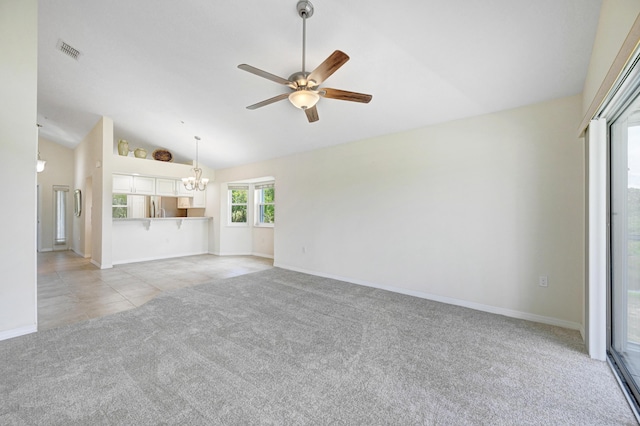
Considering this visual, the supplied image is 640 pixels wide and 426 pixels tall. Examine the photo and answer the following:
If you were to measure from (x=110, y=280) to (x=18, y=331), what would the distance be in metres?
2.25

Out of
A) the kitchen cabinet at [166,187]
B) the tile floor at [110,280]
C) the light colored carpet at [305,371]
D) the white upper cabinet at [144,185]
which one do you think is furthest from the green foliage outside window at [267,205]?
the light colored carpet at [305,371]

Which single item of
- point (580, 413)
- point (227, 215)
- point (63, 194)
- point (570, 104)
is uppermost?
point (570, 104)

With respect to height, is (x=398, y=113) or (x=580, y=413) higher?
(x=398, y=113)

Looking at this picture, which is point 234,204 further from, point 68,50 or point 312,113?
A: point 312,113

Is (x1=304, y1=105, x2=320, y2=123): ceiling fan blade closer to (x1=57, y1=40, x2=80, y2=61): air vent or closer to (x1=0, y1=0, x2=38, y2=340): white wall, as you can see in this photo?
(x1=0, y1=0, x2=38, y2=340): white wall

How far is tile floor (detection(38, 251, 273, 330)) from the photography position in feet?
10.9

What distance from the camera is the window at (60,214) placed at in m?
8.19

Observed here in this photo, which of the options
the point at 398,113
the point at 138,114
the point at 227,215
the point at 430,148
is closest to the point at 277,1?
the point at 398,113

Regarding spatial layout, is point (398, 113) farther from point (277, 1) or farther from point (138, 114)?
point (138, 114)

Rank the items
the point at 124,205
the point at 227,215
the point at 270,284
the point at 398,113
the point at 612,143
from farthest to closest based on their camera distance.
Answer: the point at 227,215 < the point at 124,205 < the point at 270,284 < the point at 398,113 < the point at 612,143

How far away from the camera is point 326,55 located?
281 centimetres

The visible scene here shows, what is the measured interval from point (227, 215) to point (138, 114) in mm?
3143

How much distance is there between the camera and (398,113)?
361 centimetres

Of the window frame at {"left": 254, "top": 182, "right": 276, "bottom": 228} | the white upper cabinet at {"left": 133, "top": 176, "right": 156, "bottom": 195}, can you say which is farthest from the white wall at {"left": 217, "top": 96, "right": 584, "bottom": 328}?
the white upper cabinet at {"left": 133, "top": 176, "right": 156, "bottom": 195}
